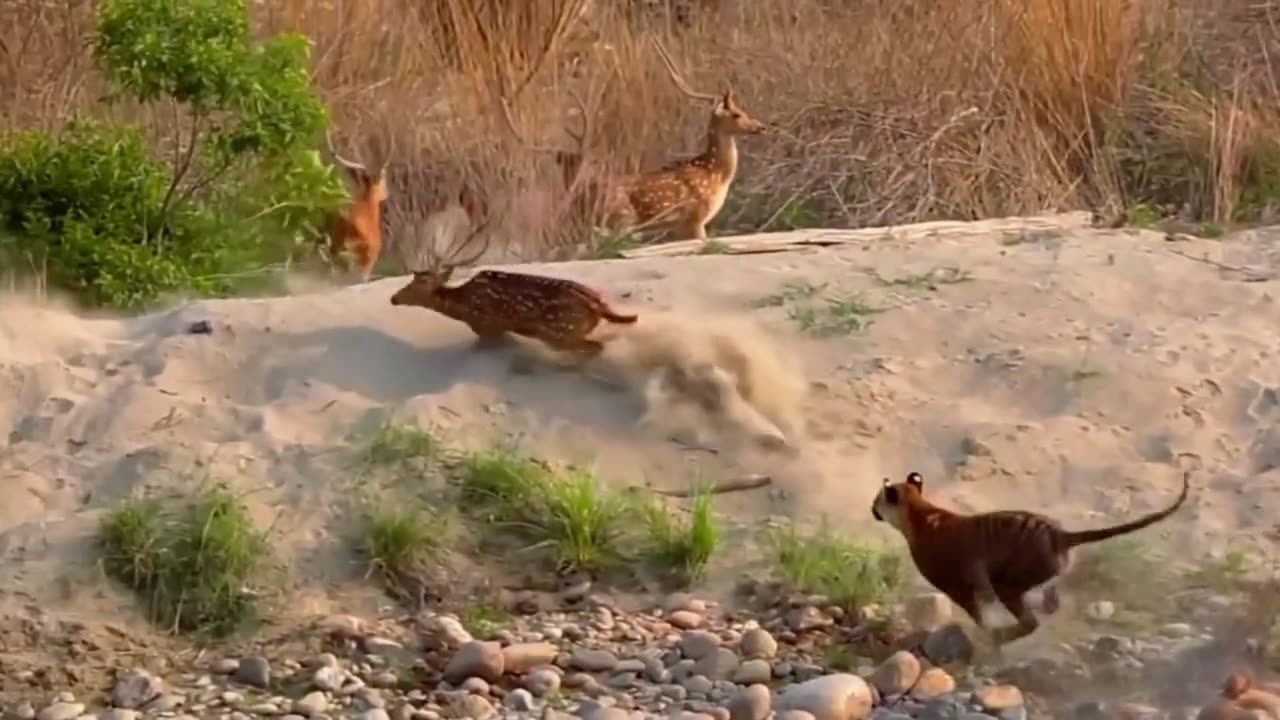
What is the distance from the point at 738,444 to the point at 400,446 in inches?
39.2

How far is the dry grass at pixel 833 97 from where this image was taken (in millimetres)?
10266

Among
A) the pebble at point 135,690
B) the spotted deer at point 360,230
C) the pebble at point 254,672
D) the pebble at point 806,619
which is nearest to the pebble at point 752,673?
the pebble at point 806,619

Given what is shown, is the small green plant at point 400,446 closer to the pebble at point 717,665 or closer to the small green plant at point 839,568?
the small green plant at point 839,568

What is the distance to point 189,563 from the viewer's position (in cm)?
546

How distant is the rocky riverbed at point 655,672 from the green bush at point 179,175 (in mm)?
3125

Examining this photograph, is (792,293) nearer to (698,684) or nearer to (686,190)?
(698,684)

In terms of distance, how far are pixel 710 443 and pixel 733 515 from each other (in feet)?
1.09

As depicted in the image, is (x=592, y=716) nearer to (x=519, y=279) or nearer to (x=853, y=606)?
(x=853, y=606)

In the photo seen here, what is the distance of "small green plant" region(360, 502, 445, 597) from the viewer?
5629 millimetres

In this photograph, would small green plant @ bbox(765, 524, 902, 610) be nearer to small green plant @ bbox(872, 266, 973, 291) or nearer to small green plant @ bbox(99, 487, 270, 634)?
small green plant @ bbox(99, 487, 270, 634)

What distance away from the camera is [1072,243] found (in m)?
7.82

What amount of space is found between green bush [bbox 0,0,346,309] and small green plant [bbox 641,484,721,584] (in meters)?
3.09

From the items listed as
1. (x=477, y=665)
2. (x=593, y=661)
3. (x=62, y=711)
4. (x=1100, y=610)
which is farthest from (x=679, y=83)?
(x=62, y=711)

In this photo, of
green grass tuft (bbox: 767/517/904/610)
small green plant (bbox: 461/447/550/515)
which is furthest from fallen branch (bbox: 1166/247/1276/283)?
small green plant (bbox: 461/447/550/515)
